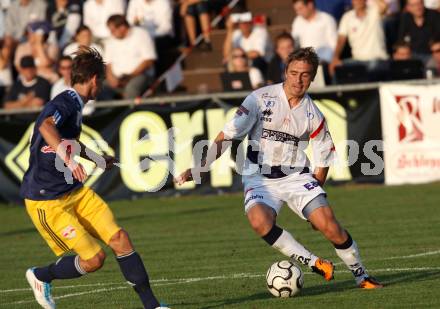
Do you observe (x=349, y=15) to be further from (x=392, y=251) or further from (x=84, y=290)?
(x=84, y=290)

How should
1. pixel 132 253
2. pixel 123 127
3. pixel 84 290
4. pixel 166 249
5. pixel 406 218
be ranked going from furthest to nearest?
pixel 123 127 < pixel 406 218 < pixel 166 249 < pixel 84 290 < pixel 132 253

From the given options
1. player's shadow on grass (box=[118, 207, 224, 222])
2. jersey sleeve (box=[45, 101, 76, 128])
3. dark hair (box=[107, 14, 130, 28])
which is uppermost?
jersey sleeve (box=[45, 101, 76, 128])

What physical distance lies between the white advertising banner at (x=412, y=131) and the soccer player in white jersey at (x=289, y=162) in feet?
26.9

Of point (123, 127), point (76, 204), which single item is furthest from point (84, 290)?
point (123, 127)

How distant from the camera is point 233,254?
516 inches

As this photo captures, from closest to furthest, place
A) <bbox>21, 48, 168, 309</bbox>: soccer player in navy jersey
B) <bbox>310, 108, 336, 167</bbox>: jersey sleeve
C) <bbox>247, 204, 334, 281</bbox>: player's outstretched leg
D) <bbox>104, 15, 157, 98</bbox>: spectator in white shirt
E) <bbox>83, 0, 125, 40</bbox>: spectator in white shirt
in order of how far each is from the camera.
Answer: <bbox>21, 48, 168, 309</bbox>: soccer player in navy jersey → <bbox>247, 204, 334, 281</bbox>: player's outstretched leg → <bbox>310, 108, 336, 167</bbox>: jersey sleeve → <bbox>104, 15, 157, 98</bbox>: spectator in white shirt → <bbox>83, 0, 125, 40</bbox>: spectator in white shirt

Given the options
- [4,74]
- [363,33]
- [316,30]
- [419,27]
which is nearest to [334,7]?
[316,30]

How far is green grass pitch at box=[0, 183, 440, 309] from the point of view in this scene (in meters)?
9.94

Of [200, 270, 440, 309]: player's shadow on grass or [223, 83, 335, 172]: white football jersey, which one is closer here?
[200, 270, 440, 309]: player's shadow on grass

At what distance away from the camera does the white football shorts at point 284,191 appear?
33.2 ft

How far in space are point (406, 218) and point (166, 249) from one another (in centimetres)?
347

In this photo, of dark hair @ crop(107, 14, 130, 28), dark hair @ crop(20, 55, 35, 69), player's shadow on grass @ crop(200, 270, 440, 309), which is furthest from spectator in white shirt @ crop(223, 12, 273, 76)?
player's shadow on grass @ crop(200, 270, 440, 309)

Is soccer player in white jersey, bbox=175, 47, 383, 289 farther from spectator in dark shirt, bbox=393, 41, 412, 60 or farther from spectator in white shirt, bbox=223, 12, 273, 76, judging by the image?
spectator in white shirt, bbox=223, 12, 273, 76

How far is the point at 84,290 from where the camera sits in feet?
36.4
